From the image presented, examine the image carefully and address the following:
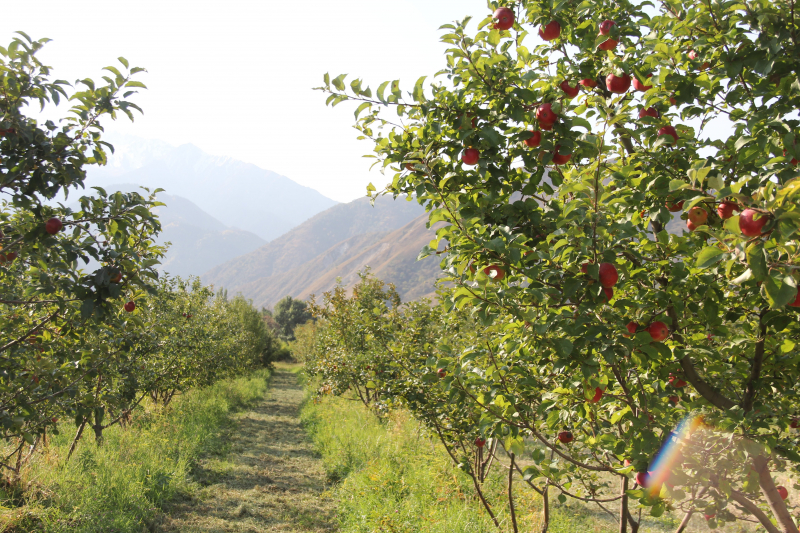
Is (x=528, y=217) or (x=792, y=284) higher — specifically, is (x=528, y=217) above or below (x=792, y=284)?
above

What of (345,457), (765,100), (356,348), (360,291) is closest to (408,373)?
(765,100)

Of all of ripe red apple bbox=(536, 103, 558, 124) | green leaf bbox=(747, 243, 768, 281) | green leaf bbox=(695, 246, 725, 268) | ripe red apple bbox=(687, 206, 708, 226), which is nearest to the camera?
green leaf bbox=(747, 243, 768, 281)

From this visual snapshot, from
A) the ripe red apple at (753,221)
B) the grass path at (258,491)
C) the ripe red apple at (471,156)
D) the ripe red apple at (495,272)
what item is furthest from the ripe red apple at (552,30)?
the grass path at (258,491)

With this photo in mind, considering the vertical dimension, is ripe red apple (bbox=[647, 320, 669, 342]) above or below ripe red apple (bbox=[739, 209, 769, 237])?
below

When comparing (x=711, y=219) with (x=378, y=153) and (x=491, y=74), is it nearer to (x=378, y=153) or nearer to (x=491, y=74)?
(x=491, y=74)

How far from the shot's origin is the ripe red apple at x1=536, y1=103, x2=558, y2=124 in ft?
6.29

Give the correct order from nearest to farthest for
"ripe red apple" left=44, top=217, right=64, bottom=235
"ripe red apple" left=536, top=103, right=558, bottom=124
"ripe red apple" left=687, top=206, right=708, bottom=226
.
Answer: "ripe red apple" left=687, top=206, right=708, bottom=226, "ripe red apple" left=536, top=103, right=558, bottom=124, "ripe red apple" left=44, top=217, right=64, bottom=235

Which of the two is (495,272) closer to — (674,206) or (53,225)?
(674,206)

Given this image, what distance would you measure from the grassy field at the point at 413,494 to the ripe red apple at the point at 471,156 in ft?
15.7

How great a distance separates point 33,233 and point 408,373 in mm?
3724

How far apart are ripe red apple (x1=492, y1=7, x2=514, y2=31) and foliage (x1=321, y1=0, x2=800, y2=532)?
0.08 m

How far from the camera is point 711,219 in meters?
1.91

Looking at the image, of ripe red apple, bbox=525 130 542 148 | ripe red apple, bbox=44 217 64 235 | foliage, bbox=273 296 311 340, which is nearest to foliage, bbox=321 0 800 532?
ripe red apple, bbox=525 130 542 148

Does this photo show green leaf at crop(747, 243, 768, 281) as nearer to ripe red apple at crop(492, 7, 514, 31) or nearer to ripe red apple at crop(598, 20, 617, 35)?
ripe red apple at crop(598, 20, 617, 35)
